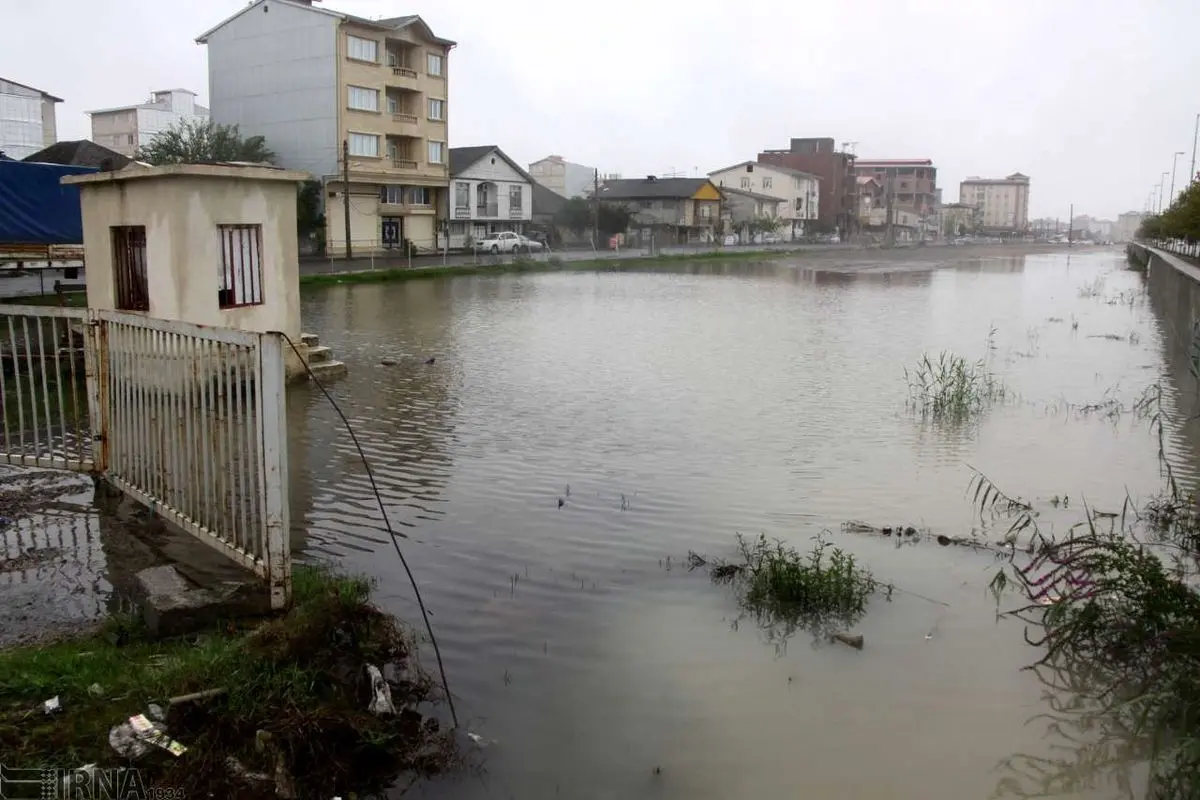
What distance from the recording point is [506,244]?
59500 mm

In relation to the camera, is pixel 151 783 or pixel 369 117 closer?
pixel 151 783

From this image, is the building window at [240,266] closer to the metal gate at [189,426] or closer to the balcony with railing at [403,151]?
the metal gate at [189,426]

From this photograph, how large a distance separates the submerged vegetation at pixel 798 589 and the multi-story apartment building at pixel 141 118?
276 feet

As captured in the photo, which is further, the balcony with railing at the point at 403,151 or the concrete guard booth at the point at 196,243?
the balcony with railing at the point at 403,151

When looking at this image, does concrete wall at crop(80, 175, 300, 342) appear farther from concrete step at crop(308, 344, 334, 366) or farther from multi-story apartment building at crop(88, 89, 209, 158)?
multi-story apartment building at crop(88, 89, 209, 158)

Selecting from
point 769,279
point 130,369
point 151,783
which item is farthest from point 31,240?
point 769,279

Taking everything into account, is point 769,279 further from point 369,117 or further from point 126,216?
point 126,216

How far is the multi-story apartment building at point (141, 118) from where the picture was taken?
8200 cm

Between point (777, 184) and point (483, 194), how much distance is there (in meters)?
53.9

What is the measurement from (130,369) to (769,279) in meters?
43.0

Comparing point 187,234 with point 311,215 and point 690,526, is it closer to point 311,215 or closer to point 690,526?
point 690,526

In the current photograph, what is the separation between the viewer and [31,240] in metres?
19.5

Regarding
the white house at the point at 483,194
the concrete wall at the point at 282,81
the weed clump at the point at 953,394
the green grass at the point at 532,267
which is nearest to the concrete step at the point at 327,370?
the weed clump at the point at 953,394

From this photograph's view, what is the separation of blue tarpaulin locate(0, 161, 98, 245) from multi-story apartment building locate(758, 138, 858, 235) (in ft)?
352
